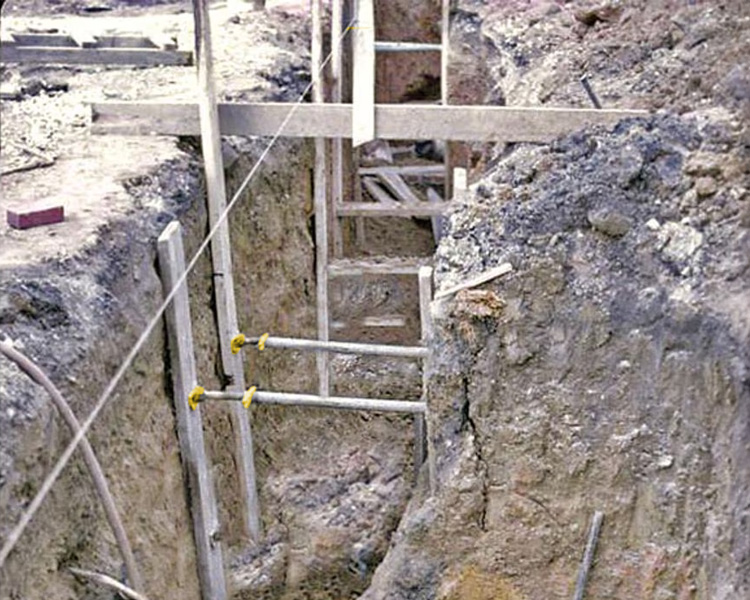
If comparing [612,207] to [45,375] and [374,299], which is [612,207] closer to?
[45,375]

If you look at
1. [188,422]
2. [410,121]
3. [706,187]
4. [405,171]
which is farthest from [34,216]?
[405,171]

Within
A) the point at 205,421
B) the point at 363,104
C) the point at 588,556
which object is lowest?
the point at 588,556

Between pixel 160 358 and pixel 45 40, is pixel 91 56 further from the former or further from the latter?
pixel 160 358

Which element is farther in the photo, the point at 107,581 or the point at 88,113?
the point at 88,113

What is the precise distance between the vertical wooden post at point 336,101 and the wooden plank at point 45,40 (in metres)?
2.27

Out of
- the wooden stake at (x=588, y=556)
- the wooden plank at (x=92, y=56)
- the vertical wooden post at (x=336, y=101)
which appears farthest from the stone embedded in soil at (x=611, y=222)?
the wooden plank at (x=92, y=56)

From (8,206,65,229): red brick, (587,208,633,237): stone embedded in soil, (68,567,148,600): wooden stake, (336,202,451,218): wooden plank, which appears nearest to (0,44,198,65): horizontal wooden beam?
(336,202,451,218): wooden plank

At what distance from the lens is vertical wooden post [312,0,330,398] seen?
8.21 meters

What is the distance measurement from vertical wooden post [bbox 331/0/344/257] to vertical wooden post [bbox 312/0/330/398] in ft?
0.77

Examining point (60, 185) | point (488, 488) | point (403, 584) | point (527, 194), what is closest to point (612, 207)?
point (527, 194)

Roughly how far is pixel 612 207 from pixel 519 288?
644 millimetres

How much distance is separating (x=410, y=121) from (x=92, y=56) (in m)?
3.27

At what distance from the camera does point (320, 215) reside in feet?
27.3

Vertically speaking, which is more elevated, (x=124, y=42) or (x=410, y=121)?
(x=124, y=42)
